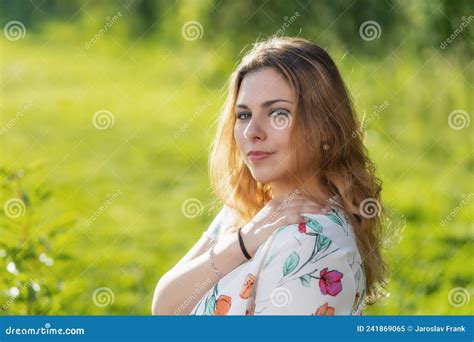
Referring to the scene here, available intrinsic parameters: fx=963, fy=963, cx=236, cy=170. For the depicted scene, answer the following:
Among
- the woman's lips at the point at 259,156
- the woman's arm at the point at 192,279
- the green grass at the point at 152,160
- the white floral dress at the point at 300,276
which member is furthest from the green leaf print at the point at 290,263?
the green grass at the point at 152,160

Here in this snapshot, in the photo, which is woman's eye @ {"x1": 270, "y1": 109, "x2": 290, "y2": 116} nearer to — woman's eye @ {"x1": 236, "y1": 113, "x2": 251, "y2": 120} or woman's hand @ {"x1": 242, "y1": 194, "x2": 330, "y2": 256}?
woman's eye @ {"x1": 236, "y1": 113, "x2": 251, "y2": 120}

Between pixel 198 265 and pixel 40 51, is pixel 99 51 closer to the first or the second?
pixel 40 51

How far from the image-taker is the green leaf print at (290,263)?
2133mm

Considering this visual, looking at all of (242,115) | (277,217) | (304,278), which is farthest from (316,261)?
(242,115)

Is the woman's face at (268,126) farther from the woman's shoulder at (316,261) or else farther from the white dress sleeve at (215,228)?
the white dress sleeve at (215,228)

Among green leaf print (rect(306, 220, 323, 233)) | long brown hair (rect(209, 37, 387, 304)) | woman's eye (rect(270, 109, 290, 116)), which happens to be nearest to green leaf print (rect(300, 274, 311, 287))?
green leaf print (rect(306, 220, 323, 233))

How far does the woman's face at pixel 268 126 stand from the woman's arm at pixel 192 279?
0.62 feet

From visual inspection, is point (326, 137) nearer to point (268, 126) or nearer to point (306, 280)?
point (268, 126)

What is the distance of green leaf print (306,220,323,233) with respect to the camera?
2.18 metres

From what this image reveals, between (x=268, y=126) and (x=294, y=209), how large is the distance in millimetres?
211

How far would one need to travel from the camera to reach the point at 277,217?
223 centimetres

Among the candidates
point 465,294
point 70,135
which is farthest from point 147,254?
point 70,135

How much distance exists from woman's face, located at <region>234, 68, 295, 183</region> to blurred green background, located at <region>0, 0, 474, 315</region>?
1.59 ft
